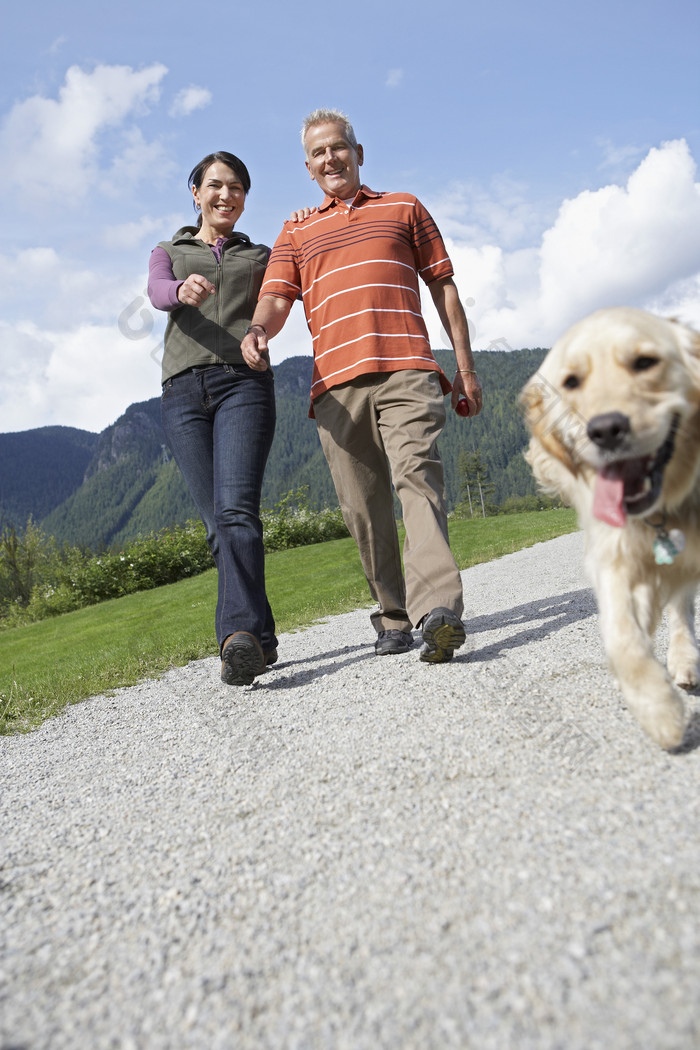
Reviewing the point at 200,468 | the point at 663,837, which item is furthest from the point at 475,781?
the point at 200,468

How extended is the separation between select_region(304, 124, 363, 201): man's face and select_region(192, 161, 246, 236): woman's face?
0.53 meters

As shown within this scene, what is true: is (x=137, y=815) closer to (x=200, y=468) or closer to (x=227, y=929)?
(x=227, y=929)

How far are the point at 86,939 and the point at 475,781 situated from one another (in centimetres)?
120

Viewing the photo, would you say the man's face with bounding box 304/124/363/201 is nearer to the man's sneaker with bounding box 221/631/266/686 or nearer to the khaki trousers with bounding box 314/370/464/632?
the khaki trousers with bounding box 314/370/464/632

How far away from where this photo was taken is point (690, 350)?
8.01ft

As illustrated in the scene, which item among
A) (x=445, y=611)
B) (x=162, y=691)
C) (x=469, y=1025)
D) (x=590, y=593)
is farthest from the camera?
(x=590, y=593)

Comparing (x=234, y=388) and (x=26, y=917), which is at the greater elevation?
(x=234, y=388)

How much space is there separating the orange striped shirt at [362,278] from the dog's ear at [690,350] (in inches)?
79.4

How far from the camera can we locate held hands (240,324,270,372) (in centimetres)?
414

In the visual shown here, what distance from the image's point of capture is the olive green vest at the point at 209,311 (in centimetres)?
448

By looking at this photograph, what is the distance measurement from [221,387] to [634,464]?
9.25ft

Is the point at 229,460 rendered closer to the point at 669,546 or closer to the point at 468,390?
the point at 468,390

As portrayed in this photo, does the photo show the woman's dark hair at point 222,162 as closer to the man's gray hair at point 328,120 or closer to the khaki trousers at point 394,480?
the man's gray hair at point 328,120

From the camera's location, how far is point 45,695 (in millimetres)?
5426
